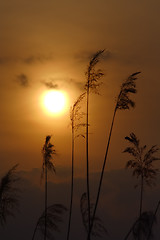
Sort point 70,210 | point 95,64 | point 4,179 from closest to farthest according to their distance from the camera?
point 95,64, point 4,179, point 70,210

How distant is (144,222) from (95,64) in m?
4.82

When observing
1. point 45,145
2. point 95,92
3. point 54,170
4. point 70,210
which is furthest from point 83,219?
point 95,92

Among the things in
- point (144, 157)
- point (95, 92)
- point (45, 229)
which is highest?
point (95, 92)

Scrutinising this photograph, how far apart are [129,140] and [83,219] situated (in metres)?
2.72

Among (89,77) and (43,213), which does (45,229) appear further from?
(89,77)

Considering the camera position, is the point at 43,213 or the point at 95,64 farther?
the point at 43,213

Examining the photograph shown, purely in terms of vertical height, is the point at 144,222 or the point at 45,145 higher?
the point at 45,145

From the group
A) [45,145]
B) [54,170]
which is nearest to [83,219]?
[54,170]

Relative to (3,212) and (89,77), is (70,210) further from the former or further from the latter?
(89,77)

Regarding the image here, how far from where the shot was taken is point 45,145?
1407 cm

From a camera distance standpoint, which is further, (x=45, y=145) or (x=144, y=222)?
(x=45, y=145)

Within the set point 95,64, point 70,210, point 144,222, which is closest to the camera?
point 95,64

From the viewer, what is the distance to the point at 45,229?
1334cm

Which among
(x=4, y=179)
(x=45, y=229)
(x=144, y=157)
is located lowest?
(x=45, y=229)
